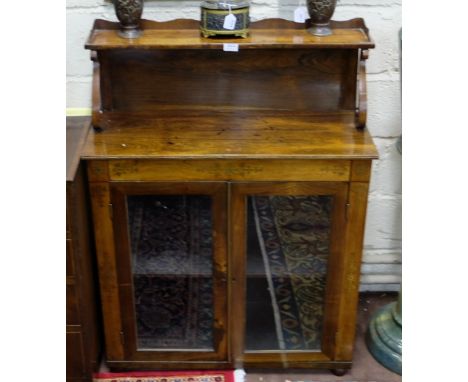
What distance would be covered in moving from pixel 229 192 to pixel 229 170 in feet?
0.24

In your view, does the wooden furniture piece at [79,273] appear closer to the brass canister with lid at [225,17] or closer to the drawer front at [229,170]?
the drawer front at [229,170]

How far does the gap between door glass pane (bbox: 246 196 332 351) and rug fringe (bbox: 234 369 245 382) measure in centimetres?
10

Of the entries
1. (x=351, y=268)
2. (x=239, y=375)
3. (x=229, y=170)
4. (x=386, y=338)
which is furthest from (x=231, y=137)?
(x=386, y=338)

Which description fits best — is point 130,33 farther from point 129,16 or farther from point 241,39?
point 241,39

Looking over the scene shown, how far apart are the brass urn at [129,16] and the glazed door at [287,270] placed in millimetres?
571

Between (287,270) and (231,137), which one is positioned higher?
(231,137)

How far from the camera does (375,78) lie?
7.47 feet

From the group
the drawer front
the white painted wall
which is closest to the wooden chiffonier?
the drawer front

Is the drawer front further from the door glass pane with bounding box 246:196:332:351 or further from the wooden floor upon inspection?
the wooden floor

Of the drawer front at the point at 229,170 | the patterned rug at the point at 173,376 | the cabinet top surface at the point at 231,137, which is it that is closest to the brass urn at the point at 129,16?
the cabinet top surface at the point at 231,137

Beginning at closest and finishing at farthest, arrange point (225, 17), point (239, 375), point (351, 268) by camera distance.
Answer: point (225, 17), point (351, 268), point (239, 375)

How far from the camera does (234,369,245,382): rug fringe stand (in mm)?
2258

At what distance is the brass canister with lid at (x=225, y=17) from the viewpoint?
1.93 meters

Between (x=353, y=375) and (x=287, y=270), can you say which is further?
(x=353, y=375)
